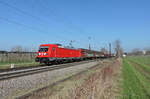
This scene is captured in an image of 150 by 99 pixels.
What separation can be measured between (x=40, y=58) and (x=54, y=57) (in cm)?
245

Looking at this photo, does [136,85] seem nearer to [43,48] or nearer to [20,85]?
[20,85]

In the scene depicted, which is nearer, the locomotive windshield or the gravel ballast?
the gravel ballast

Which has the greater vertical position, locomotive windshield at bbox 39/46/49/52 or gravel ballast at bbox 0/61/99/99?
locomotive windshield at bbox 39/46/49/52

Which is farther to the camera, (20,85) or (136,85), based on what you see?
→ (136,85)

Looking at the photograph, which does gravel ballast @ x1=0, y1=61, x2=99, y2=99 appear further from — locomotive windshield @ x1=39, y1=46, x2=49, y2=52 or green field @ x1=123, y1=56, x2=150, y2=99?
locomotive windshield @ x1=39, y1=46, x2=49, y2=52

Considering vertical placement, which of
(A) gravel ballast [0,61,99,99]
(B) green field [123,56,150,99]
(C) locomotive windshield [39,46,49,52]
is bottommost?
(B) green field [123,56,150,99]

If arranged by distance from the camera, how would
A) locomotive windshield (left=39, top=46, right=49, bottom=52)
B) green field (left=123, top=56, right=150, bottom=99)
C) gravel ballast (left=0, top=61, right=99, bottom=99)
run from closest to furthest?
gravel ballast (left=0, top=61, right=99, bottom=99)
green field (left=123, top=56, right=150, bottom=99)
locomotive windshield (left=39, top=46, right=49, bottom=52)

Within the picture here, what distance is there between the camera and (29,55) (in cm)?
2995

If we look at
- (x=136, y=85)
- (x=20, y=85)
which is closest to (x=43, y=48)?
(x=20, y=85)

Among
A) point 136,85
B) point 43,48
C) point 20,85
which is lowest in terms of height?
point 136,85

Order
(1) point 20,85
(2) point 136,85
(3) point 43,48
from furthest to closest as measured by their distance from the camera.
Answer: (3) point 43,48 < (2) point 136,85 < (1) point 20,85

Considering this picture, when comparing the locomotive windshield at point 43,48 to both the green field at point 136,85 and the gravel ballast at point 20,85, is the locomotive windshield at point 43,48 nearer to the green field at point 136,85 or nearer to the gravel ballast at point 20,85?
the gravel ballast at point 20,85

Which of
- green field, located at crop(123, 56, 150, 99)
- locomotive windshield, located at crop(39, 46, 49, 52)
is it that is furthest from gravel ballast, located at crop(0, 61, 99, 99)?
locomotive windshield, located at crop(39, 46, 49, 52)

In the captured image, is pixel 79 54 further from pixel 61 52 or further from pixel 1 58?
pixel 1 58
